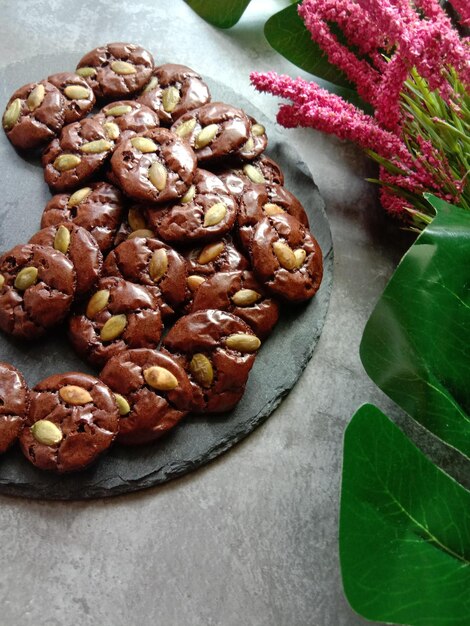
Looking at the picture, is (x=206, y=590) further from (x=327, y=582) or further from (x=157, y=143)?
(x=157, y=143)

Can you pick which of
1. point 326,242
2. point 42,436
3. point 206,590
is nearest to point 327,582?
point 206,590

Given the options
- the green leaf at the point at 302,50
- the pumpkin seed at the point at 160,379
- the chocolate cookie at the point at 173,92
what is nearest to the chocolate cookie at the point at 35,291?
the pumpkin seed at the point at 160,379

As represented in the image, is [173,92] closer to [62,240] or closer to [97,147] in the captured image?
[97,147]

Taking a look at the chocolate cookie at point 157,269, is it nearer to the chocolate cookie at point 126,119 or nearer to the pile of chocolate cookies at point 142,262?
the pile of chocolate cookies at point 142,262

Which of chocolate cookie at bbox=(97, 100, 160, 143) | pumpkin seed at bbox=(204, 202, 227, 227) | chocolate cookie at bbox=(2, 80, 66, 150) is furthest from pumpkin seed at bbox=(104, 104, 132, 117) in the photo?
pumpkin seed at bbox=(204, 202, 227, 227)

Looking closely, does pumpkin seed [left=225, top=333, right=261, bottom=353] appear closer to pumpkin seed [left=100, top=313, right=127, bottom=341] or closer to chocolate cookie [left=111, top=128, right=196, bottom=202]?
pumpkin seed [left=100, top=313, right=127, bottom=341]

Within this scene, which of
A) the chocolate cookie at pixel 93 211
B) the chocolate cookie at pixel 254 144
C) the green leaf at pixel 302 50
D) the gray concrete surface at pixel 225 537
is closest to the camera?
the gray concrete surface at pixel 225 537

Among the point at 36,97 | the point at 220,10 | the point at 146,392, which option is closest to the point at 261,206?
the point at 146,392
